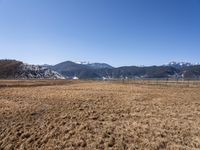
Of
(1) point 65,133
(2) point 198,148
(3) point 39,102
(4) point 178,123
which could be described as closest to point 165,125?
(4) point 178,123

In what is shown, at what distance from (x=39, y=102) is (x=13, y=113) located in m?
5.77

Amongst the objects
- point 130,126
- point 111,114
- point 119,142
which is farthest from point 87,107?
point 119,142

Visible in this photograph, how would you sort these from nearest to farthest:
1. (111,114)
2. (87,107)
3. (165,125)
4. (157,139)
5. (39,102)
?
(157,139)
(165,125)
(111,114)
(87,107)
(39,102)

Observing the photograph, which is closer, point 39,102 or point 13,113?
point 13,113

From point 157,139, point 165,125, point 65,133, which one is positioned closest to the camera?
point 157,139

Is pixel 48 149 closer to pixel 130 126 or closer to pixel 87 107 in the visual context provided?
pixel 130 126

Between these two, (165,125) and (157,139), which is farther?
(165,125)

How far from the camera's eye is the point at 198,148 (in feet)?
54.3

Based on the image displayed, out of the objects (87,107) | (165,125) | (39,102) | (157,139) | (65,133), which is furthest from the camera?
(39,102)

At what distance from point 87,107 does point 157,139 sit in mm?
10820

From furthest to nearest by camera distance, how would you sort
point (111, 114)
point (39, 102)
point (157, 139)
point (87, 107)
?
point (39, 102) < point (87, 107) < point (111, 114) < point (157, 139)

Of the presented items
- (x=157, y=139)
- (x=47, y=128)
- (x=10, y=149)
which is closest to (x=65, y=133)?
(x=47, y=128)

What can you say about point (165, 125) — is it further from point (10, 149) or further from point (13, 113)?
point (13, 113)

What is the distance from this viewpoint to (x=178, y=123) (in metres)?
21.7
